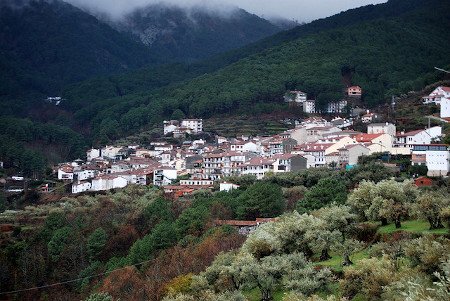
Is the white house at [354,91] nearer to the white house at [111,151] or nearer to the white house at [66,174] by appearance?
the white house at [111,151]

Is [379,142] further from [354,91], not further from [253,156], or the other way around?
[354,91]

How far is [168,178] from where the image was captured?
60.3 meters

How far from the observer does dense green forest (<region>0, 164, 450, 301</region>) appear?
20.5 m

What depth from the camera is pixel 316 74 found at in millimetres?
91562

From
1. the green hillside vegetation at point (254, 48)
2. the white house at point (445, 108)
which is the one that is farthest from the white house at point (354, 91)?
the green hillside vegetation at point (254, 48)

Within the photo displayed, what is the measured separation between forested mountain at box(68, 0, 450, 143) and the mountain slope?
47071mm

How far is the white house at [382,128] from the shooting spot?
5619 cm

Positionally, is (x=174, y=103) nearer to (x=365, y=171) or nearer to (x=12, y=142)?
(x=12, y=142)

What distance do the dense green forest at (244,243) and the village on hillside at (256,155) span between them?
4.28 metres

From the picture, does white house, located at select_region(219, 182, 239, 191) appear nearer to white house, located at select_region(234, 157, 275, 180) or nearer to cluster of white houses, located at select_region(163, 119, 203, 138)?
white house, located at select_region(234, 157, 275, 180)

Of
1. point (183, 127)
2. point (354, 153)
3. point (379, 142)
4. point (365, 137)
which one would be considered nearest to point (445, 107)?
point (365, 137)

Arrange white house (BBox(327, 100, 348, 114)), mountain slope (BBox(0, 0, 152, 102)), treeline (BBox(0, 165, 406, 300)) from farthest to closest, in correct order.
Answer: mountain slope (BBox(0, 0, 152, 102))
white house (BBox(327, 100, 348, 114))
treeline (BBox(0, 165, 406, 300))

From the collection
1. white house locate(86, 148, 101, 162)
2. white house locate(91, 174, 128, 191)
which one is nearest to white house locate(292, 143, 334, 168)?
white house locate(91, 174, 128, 191)

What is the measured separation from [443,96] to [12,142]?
5341cm
